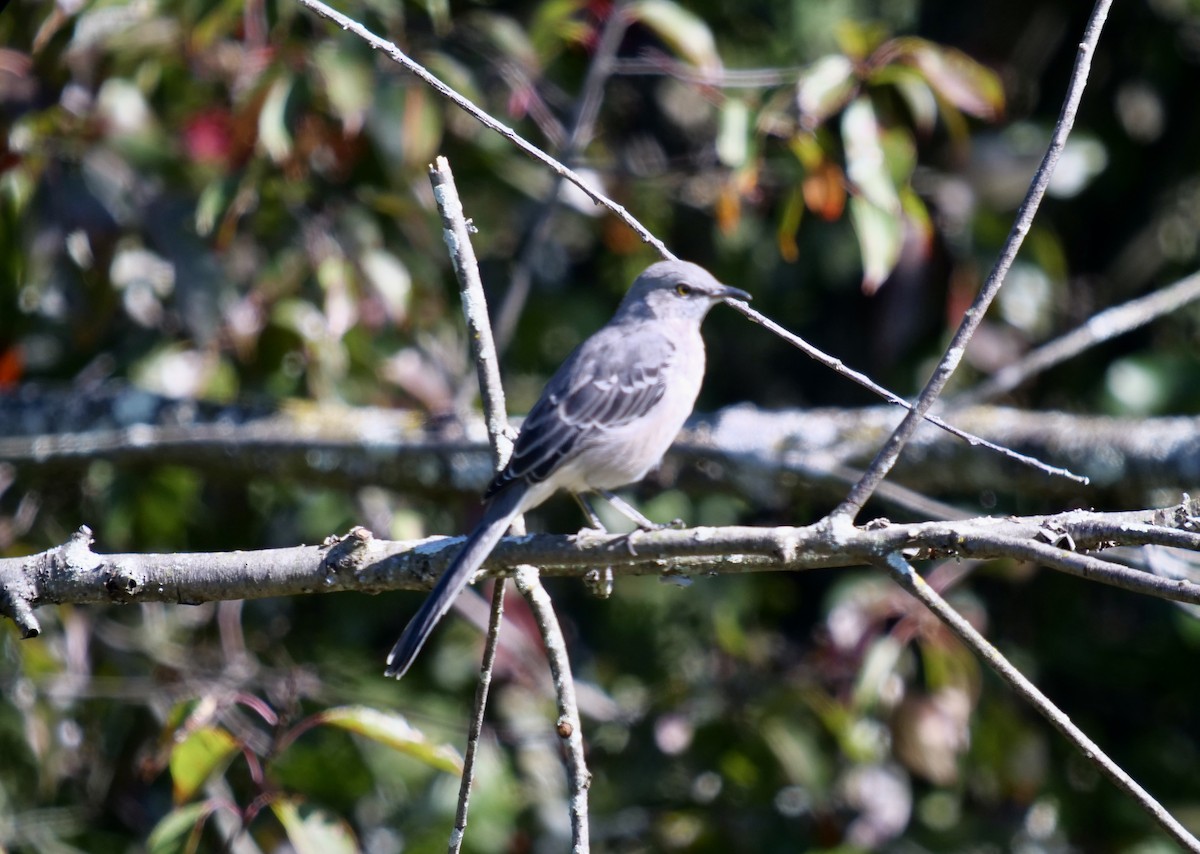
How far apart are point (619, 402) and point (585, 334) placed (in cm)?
187

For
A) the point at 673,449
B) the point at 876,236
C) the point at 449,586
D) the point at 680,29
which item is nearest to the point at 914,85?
the point at 876,236

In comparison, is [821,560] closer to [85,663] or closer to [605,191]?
[605,191]

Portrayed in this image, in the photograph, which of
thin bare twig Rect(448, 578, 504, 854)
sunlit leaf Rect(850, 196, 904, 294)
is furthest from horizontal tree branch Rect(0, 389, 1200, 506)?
thin bare twig Rect(448, 578, 504, 854)

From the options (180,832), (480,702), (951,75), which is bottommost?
(180,832)

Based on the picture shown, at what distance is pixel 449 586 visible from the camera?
101 inches

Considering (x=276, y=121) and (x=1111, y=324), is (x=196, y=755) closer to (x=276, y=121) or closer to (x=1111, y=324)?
(x=276, y=121)

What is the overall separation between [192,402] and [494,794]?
1847 millimetres

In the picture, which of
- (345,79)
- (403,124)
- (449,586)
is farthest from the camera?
(403,124)

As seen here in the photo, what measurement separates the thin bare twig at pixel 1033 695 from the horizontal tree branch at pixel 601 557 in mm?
56

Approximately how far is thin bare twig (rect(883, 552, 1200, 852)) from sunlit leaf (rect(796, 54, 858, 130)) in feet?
7.02

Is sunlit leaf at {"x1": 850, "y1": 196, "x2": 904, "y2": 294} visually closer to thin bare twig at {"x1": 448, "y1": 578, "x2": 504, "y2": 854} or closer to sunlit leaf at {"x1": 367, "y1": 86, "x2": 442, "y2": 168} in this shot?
sunlit leaf at {"x1": 367, "y1": 86, "x2": 442, "y2": 168}

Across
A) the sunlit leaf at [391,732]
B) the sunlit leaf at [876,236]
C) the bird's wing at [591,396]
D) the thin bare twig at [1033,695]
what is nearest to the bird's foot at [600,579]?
the bird's wing at [591,396]

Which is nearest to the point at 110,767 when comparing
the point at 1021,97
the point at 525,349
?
the point at 525,349

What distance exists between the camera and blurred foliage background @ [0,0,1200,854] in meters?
4.35
